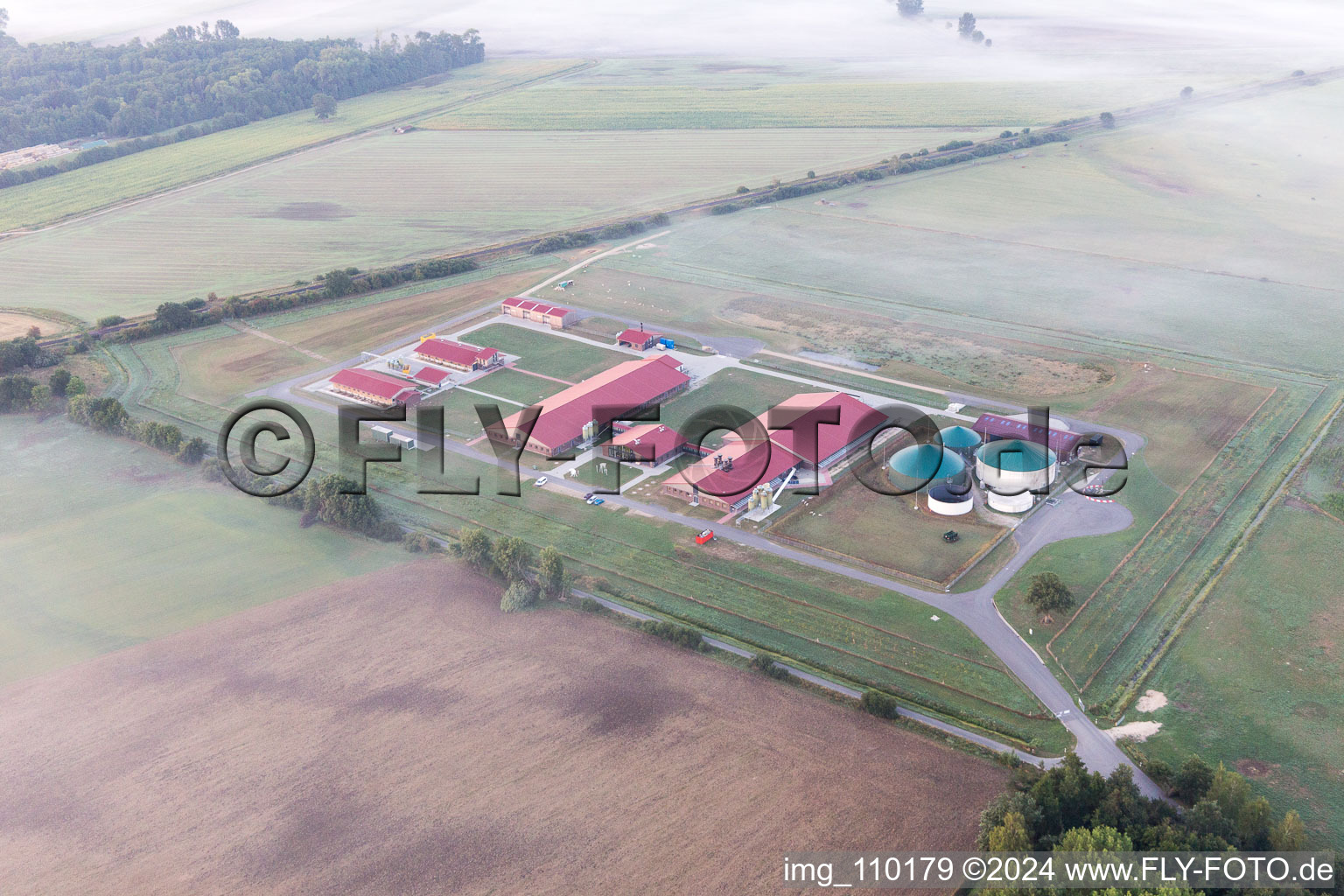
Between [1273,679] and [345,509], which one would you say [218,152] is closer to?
[345,509]

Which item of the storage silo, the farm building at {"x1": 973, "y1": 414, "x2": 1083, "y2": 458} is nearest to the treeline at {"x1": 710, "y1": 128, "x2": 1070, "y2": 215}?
the farm building at {"x1": 973, "y1": 414, "x2": 1083, "y2": 458}

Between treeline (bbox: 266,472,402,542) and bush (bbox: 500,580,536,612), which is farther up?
treeline (bbox: 266,472,402,542)

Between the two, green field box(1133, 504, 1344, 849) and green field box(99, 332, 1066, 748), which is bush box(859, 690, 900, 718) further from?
green field box(1133, 504, 1344, 849)

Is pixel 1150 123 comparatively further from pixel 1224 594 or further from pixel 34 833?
pixel 34 833

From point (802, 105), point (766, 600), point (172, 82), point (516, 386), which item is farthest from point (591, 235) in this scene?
point (172, 82)

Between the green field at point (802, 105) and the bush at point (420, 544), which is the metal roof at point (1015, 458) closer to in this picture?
the bush at point (420, 544)

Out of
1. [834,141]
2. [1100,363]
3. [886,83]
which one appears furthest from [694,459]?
[886,83]
